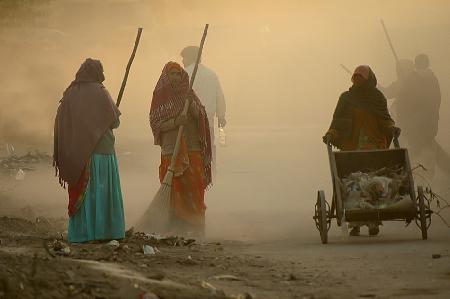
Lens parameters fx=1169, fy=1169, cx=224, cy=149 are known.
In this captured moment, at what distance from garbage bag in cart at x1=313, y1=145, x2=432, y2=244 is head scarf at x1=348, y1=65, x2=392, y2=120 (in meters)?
1.01

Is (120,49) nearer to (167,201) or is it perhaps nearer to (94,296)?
(167,201)

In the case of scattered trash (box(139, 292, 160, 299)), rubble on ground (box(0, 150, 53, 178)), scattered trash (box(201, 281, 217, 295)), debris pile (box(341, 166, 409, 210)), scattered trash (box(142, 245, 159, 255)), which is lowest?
scattered trash (box(139, 292, 160, 299))

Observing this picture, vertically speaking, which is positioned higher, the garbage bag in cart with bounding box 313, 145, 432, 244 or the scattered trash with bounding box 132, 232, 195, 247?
the garbage bag in cart with bounding box 313, 145, 432, 244

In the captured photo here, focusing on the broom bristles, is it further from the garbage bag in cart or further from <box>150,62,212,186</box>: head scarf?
the garbage bag in cart

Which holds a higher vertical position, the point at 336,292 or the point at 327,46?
the point at 327,46

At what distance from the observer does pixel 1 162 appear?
927 inches

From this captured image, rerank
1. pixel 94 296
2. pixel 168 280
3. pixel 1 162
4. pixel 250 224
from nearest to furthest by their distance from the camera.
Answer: pixel 94 296, pixel 168 280, pixel 250 224, pixel 1 162

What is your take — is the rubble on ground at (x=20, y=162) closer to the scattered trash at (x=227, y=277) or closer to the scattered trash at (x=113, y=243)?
the scattered trash at (x=113, y=243)

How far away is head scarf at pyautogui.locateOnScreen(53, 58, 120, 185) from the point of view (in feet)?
37.7

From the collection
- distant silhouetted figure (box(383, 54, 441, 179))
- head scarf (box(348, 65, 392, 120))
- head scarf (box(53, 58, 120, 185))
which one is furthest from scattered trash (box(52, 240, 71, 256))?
distant silhouetted figure (box(383, 54, 441, 179))

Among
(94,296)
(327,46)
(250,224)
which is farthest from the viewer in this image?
(327,46)

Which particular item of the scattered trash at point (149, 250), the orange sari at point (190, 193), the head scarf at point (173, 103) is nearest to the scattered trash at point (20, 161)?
the head scarf at point (173, 103)

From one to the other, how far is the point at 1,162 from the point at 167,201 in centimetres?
1109

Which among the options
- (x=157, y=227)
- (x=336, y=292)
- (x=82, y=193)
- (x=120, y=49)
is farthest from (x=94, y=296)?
(x=120, y=49)
